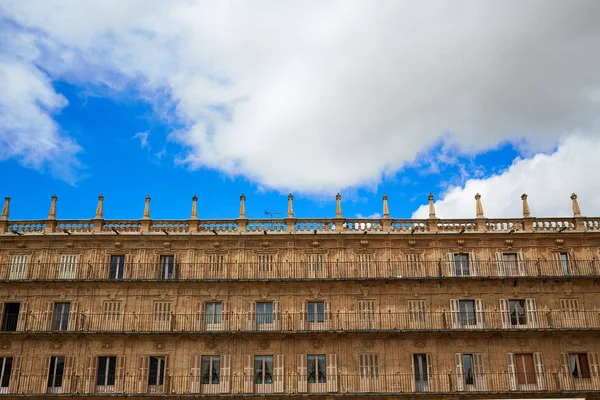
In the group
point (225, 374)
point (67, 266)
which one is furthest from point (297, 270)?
point (67, 266)

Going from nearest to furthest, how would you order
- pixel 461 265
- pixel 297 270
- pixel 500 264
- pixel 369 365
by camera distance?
pixel 369 365 → pixel 297 270 → pixel 500 264 → pixel 461 265

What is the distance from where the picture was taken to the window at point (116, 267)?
3856 centimetres

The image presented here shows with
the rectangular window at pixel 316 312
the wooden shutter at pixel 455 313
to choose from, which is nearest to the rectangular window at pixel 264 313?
the rectangular window at pixel 316 312

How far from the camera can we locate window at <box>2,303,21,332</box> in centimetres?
3731

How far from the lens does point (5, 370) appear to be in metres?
36.4

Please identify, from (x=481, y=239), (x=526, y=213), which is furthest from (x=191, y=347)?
(x=526, y=213)

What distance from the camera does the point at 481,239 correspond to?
39.0 metres

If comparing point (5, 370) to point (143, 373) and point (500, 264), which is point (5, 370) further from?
point (500, 264)

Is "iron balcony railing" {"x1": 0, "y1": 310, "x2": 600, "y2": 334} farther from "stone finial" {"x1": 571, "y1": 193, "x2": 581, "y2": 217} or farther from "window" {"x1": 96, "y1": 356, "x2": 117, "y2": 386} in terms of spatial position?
"stone finial" {"x1": 571, "y1": 193, "x2": 581, "y2": 217}

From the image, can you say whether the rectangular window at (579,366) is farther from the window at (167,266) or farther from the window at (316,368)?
the window at (167,266)


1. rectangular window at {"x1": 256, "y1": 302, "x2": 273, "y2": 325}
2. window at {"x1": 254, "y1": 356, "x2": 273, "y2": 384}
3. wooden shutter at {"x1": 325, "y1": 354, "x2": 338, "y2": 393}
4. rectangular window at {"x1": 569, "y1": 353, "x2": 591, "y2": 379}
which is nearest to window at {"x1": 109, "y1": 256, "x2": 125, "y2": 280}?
rectangular window at {"x1": 256, "y1": 302, "x2": 273, "y2": 325}

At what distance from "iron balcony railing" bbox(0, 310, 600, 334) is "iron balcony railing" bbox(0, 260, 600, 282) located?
2.24 metres

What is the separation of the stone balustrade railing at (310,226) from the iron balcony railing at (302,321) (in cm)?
498

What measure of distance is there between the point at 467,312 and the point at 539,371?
4.97 metres
